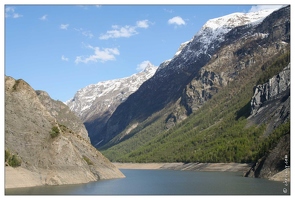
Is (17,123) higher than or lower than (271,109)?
higher

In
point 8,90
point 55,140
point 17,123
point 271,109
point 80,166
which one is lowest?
point 271,109

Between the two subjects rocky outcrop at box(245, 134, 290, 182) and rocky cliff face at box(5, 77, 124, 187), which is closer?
rocky cliff face at box(5, 77, 124, 187)

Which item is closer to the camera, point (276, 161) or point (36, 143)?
point (36, 143)

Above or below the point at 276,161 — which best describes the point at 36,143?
above

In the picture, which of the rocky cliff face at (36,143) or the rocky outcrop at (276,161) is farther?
the rocky outcrop at (276,161)

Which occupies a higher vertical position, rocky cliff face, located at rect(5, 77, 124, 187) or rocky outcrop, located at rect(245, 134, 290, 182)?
rocky cliff face, located at rect(5, 77, 124, 187)

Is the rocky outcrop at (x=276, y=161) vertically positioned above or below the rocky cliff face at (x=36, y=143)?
below
